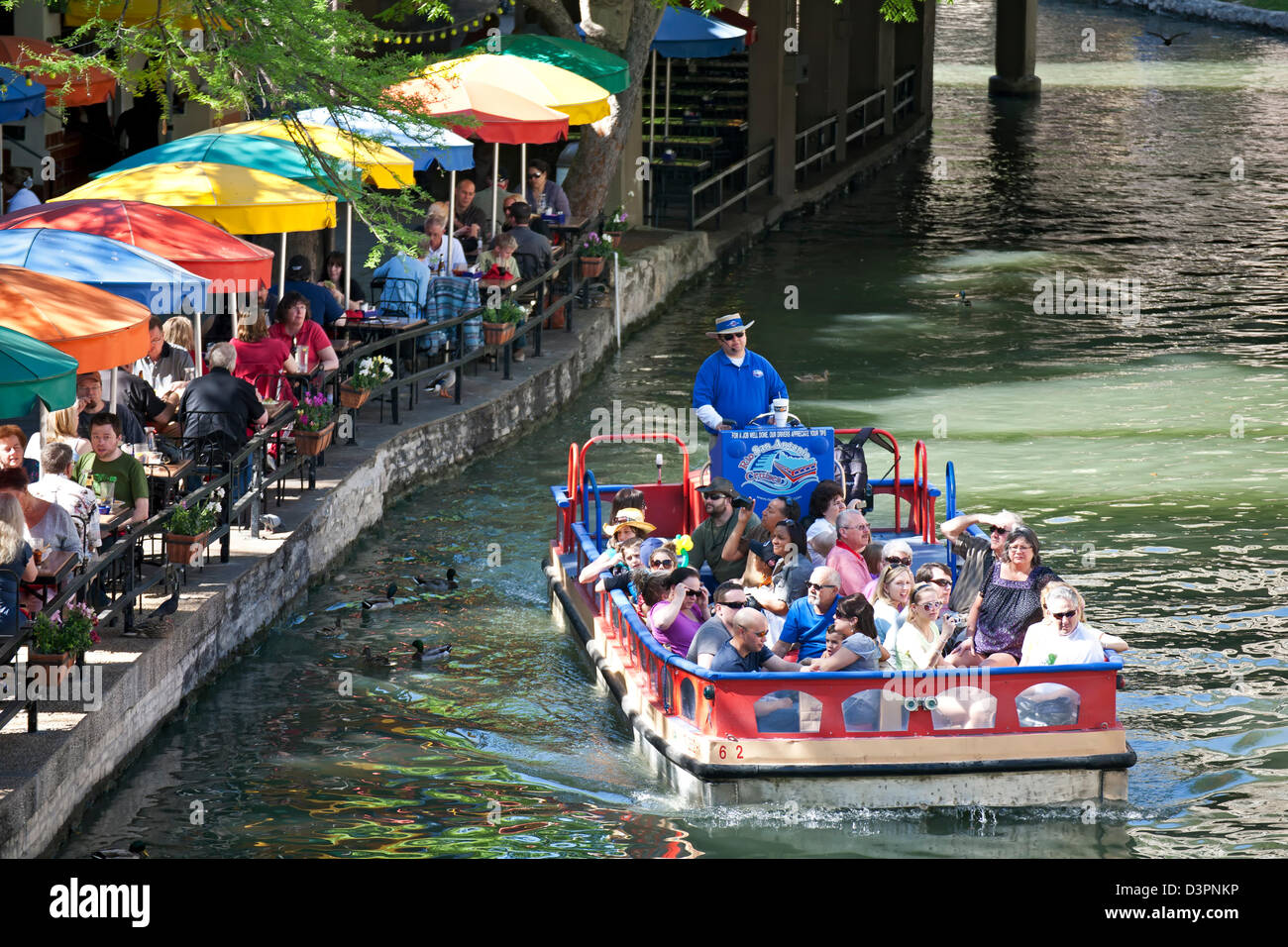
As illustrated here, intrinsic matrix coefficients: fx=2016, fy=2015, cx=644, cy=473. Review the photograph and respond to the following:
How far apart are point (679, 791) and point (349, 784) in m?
1.87

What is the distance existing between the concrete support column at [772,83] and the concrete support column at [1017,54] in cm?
1977

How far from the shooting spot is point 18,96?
1750cm

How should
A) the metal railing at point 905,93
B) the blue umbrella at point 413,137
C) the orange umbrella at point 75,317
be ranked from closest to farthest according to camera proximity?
the orange umbrella at point 75,317 → the blue umbrella at point 413,137 → the metal railing at point 905,93

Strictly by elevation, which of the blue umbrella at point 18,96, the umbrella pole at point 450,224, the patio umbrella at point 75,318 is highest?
the blue umbrella at point 18,96

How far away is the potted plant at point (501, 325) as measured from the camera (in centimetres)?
1892

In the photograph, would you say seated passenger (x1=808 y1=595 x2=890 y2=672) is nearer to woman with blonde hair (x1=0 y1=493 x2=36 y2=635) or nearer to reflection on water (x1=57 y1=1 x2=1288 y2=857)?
reflection on water (x1=57 y1=1 x2=1288 y2=857)

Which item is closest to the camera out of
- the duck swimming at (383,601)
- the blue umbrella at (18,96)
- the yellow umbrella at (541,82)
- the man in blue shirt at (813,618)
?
the man in blue shirt at (813,618)

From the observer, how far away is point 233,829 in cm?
1053

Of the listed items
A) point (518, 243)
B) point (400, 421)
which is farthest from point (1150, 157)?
point (400, 421)

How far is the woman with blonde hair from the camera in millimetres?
10141

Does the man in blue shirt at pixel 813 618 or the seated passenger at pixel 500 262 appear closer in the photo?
the man in blue shirt at pixel 813 618

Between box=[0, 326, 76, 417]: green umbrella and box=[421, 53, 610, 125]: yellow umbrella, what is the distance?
376 inches

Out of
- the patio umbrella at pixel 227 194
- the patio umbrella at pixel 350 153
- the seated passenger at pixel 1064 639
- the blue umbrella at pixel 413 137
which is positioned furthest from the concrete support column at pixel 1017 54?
the seated passenger at pixel 1064 639

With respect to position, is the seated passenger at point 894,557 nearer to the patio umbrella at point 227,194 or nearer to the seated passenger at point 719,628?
the seated passenger at point 719,628
